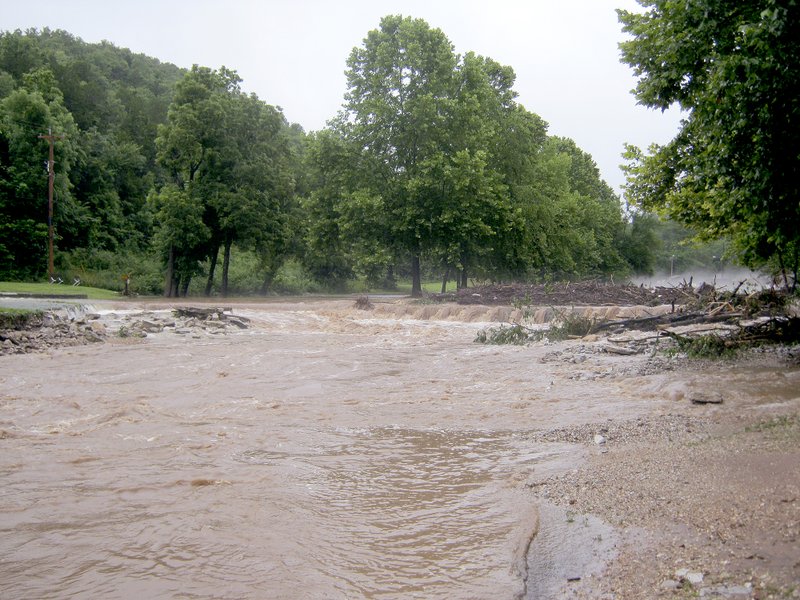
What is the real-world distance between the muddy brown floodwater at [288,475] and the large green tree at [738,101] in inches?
128

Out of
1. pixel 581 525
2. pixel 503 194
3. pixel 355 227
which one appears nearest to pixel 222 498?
pixel 581 525

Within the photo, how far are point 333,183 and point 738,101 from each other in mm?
30665

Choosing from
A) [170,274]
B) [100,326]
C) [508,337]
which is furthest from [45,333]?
[170,274]

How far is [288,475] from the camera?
6750mm

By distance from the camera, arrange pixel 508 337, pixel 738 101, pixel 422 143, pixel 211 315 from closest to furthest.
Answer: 1. pixel 738 101
2. pixel 508 337
3. pixel 211 315
4. pixel 422 143

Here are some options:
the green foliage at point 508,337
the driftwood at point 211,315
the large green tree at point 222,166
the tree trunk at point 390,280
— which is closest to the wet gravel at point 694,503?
the green foliage at point 508,337

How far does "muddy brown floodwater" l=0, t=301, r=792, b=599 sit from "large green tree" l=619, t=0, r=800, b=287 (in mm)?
3248

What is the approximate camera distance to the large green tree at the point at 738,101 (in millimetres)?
7742

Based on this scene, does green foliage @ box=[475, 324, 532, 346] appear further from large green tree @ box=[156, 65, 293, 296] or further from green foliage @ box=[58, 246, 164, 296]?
green foliage @ box=[58, 246, 164, 296]

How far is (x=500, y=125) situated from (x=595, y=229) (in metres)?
19.0

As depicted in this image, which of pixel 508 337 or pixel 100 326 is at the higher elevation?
pixel 508 337

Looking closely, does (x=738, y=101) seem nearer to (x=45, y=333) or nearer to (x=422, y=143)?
(x=45, y=333)

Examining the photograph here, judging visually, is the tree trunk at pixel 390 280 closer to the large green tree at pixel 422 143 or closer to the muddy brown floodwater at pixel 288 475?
the large green tree at pixel 422 143

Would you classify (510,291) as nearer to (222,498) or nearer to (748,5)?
(748,5)
